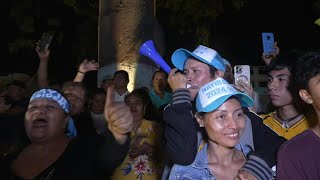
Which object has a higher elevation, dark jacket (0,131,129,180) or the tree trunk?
the tree trunk

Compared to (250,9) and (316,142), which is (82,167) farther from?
(250,9)

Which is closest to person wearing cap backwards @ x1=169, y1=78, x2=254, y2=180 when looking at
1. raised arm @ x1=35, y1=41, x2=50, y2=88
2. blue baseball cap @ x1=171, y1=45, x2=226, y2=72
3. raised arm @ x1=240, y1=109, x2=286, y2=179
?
raised arm @ x1=240, y1=109, x2=286, y2=179

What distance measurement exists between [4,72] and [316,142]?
1160cm

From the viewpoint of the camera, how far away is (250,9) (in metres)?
13.2

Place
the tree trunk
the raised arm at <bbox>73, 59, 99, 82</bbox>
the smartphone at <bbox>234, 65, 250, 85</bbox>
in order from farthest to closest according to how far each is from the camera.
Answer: the tree trunk → the raised arm at <bbox>73, 59, 99, 82</bbox> → the smartphone at <bbox>234, 65, 250, 85</bbox>

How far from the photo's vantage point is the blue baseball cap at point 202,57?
3.05 meters

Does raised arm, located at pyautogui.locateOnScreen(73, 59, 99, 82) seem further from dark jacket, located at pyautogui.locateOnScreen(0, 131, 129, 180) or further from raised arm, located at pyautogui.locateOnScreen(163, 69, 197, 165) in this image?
raised arm, located at pyautogui.locateOnScreen(163, 69, 197, 165)

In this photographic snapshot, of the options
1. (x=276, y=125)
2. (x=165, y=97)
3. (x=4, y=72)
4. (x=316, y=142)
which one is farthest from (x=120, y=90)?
(x=4, y=72)

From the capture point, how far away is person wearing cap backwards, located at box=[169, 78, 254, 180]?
261 centimetres

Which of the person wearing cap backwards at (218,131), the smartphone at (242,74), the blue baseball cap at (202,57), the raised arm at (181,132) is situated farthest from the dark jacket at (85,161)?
the smartphone at (242,74)

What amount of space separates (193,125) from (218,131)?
15cm

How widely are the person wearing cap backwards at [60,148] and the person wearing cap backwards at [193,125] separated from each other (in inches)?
11.1

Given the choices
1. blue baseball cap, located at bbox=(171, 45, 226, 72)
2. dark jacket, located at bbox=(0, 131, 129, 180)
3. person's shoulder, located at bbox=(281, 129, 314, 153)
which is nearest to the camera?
person's shoulder, located at bbox=(281, 129, 314, 153)

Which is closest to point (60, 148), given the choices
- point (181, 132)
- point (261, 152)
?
point (181, 132)
